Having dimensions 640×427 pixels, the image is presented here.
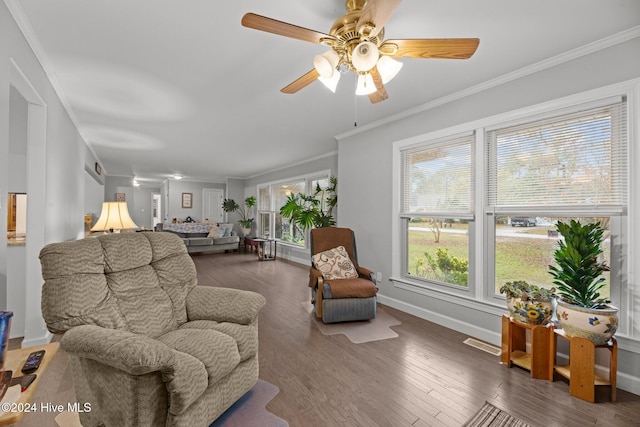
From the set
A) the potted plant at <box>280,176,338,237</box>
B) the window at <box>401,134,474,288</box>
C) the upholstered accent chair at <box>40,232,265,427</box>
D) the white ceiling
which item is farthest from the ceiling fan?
the potted plant at <box>280,176,338,237</box>

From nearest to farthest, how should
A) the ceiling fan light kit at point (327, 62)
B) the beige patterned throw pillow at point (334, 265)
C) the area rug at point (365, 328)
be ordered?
the ceiling fan light kit at point (327, 62) < the area rug at point (365, 328) < the beige patterned throw pillow at point (334, 265)

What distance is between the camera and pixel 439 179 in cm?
320

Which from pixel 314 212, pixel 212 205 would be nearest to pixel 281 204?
pixel 314 212

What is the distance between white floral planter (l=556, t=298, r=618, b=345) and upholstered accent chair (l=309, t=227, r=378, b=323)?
1623 millimetres

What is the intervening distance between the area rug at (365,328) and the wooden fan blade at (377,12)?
8.29 feet

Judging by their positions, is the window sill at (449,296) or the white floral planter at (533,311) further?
the window sill at (449,296)

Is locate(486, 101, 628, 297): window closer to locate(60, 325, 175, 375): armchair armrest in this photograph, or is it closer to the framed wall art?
locate(60, 325, 175, 375): armchair armrest

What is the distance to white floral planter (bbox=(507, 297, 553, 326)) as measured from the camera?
2.12m

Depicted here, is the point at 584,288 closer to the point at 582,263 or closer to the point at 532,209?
the point at 582,263

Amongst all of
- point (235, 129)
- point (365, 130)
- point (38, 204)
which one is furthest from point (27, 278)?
point (365, 130)

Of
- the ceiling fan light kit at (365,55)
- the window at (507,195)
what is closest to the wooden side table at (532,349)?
the window at (507,195)

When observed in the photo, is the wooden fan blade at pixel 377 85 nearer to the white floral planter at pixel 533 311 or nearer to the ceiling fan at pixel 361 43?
the ceiling fan at pixel 361 43

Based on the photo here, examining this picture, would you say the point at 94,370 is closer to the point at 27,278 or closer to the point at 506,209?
the point at 27,278

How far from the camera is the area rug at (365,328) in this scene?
2.79m
